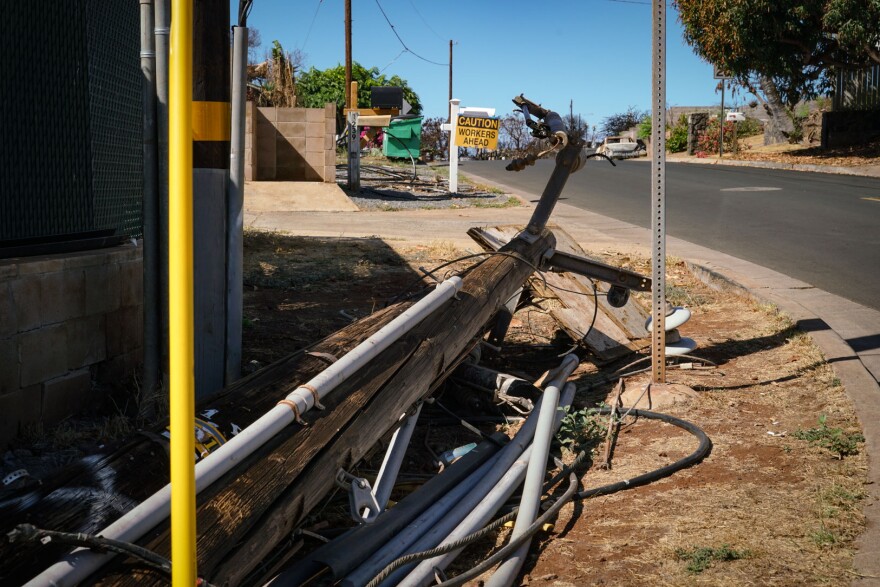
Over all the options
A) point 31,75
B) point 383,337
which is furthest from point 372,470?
point 31,75

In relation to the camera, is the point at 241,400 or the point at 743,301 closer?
the point at 241,400

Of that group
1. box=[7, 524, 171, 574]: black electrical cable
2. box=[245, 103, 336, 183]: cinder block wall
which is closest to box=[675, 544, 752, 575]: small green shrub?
box=[7, 524, 171, 574]: black electrical cable

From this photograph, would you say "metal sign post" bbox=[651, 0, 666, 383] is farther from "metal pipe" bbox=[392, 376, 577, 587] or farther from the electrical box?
the electrical box

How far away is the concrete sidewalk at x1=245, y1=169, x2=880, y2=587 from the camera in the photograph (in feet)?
11.8

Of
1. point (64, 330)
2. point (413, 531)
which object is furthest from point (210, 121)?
point (413, 531)

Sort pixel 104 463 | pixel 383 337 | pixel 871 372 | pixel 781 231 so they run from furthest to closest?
1. pixel 781 231
2. pixel 871 372
3. pixel 383 337
4. pixel 104 463

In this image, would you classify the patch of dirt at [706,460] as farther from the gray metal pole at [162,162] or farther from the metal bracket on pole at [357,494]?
the gray metal pole at [162,162]

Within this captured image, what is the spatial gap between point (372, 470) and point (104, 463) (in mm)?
1475

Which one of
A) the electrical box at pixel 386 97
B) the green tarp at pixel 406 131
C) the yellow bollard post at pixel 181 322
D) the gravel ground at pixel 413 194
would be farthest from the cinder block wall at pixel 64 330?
the green tarp at pixel 406 131

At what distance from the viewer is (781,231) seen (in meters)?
10.9

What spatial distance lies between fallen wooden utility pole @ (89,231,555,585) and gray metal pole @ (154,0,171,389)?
1.26 m

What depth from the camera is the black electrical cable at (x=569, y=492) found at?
8.60ft

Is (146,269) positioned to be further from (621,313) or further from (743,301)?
(743,301)

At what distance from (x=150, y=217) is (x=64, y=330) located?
2.11ft
